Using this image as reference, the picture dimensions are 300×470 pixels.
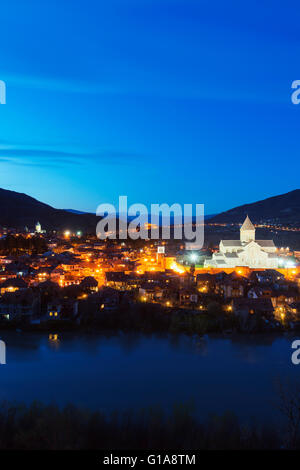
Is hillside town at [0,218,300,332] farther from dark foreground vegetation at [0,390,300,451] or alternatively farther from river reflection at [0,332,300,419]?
dark foreground vegetation at [0,390,300,451]

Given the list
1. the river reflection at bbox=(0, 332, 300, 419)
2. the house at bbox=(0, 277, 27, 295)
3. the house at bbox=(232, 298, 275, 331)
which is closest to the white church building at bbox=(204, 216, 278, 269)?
Answer: the house at bbox=(232, 298, 275, 331)

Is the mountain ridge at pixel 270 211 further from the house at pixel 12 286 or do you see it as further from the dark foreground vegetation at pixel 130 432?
the dark foreground vegetation at pixel 130 432

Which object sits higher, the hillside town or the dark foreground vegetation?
the hillside town

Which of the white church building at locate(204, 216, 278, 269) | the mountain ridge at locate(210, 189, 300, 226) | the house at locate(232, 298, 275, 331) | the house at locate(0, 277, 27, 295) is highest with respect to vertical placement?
the mountain ridge at locate(210, 189, 300, 226)

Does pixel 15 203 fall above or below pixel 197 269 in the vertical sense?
above

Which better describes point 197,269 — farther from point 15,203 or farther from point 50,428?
point 15,203
